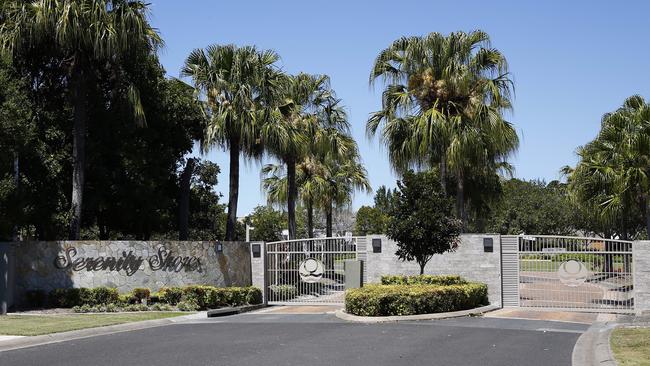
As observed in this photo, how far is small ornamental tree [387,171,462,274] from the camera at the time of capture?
22547mm

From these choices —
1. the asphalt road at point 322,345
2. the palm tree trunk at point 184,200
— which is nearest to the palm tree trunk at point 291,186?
the palm tree trunk at point 184,200

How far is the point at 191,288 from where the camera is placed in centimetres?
2352

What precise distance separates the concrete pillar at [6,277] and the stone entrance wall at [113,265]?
0.45 metres

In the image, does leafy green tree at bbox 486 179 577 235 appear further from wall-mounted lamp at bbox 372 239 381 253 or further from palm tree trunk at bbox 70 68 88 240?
palm tree trunk at bbox 70 68 88 240

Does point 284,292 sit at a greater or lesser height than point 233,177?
lesser

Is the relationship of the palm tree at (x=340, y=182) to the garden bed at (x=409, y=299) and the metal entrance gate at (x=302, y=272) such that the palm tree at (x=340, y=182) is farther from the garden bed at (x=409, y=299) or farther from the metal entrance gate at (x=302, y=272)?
the garden bed at (x=409, y=299)

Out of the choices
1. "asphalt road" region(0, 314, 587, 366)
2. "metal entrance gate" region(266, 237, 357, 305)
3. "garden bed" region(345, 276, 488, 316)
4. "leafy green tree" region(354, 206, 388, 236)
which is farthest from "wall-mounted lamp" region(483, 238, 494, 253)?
"leafy green tree" region(354, 206, 388, 236)

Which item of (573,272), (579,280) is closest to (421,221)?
(573,272)

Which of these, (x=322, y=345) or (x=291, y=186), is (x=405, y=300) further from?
(x=291, y=186)

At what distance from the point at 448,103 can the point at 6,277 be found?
16.0 metres

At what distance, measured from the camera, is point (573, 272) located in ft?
75.2

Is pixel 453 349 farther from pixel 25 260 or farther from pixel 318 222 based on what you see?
pixel 318 222

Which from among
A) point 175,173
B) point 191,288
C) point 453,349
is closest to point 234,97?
point 175,173

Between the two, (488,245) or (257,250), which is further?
(257,250)
